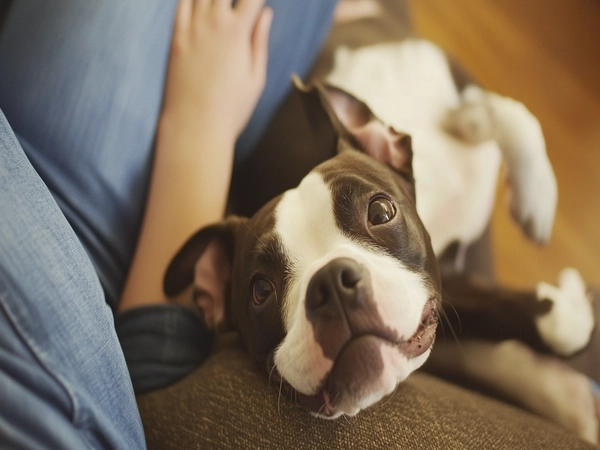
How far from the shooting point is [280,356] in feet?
3.64

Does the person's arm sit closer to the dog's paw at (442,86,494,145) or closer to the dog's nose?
the dog's nose

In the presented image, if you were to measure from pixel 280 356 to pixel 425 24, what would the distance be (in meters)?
2.66

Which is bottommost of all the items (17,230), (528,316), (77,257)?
(528,316)

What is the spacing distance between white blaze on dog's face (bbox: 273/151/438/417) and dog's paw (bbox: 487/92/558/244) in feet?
2.77

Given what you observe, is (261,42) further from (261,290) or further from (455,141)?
(261,290)

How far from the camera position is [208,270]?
1.48 meters

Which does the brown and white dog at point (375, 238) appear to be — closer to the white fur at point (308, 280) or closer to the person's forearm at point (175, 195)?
the white fur at point (308, 280)

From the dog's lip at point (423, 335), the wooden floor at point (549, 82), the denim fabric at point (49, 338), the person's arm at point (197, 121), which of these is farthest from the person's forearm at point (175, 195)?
the wooden floor at point (549, 82)

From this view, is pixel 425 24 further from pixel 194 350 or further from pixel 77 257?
pixel 77 257

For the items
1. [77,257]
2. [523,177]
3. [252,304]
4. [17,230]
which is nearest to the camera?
[17,230]

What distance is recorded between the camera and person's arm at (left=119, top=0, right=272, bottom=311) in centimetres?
150

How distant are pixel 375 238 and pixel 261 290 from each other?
298 millimetres

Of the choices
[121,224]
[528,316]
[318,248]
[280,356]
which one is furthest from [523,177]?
[121,224]

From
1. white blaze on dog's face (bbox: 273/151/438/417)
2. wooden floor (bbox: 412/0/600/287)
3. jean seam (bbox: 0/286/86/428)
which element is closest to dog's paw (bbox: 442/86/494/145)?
wooden floor (bbox: 412/0/600/287)
